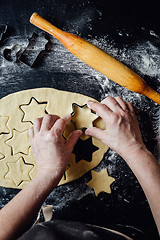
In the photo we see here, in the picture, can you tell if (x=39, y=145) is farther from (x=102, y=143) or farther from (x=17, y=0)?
(x=17, y=0)

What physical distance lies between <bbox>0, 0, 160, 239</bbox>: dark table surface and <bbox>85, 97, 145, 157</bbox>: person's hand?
0.07 m

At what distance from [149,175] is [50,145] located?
12.9 inches

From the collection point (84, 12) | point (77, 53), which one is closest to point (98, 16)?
point (84, 12)

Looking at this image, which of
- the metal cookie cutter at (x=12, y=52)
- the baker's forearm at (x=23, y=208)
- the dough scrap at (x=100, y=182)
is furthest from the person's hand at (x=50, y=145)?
the metal cookie cutter at (x=12, y=52)

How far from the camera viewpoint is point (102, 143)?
838mm

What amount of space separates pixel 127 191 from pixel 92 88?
42cm

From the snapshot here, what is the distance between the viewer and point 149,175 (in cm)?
67

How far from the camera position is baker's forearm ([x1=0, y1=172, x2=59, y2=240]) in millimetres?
602

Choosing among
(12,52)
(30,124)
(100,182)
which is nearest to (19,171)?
(30,124)

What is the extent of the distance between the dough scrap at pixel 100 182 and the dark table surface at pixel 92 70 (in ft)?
0.07

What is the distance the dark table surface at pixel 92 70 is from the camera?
849mm

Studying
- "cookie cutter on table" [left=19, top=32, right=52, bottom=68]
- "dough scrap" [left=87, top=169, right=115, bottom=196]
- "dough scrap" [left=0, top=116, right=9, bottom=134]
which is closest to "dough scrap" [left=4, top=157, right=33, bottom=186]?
"dough scrap" [left=0, top=116, right=9, bottom=134]

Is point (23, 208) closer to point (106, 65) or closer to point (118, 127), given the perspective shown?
point (118, 127)

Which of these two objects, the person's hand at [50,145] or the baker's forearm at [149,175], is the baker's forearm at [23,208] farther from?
the baker's forearm at [149,175]
